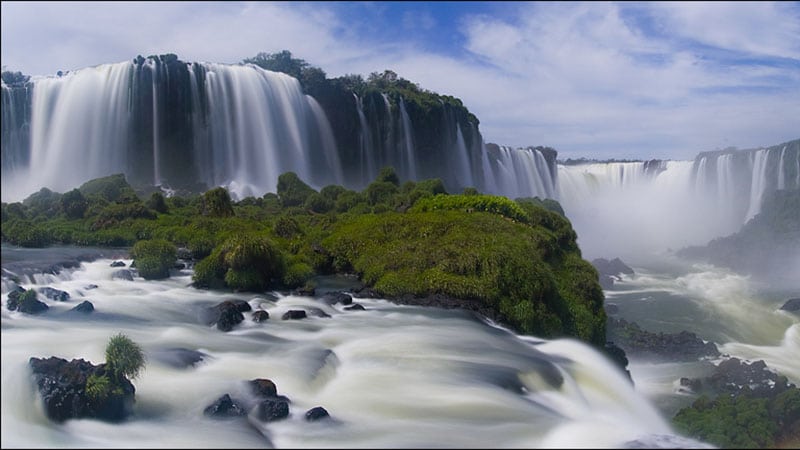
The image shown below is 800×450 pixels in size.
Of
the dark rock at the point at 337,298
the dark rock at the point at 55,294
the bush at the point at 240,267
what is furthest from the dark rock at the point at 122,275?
the dark rock at the point at 337,298

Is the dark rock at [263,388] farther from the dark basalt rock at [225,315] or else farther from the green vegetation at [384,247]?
the green vegetation at [384,247]

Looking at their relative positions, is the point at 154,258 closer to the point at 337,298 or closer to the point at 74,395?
the point at 337,298

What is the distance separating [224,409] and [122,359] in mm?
1448

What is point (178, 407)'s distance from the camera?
7.77 meters

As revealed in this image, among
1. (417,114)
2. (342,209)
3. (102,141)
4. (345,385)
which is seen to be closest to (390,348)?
(345,385)

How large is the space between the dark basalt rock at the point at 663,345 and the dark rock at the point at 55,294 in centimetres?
1638

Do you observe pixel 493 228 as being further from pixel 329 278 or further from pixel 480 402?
pixel 480 402

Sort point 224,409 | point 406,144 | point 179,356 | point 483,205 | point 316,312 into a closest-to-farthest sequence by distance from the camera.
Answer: point 224,409 < point 179,356 < point 316,312 < point 483,205 < point 406,144

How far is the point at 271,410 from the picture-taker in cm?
757

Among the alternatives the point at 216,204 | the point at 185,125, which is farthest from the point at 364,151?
the point at 216,204

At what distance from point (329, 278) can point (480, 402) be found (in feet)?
30.8

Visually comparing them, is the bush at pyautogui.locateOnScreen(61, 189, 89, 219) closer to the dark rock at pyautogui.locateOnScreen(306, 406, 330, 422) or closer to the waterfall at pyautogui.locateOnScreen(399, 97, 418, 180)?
the dark rock at pyautogui.locateOnScreen(306, 406, 330, 422)

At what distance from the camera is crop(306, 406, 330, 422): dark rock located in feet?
24.6

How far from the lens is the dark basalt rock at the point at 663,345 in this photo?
1984cm
